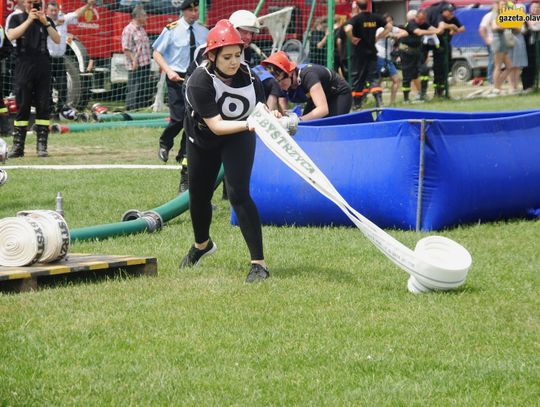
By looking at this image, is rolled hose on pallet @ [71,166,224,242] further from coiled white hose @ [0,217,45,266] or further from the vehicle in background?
the vehicle in background

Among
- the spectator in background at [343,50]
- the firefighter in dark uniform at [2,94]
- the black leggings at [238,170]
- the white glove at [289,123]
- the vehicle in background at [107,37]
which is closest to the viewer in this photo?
the white glove at [289,123]

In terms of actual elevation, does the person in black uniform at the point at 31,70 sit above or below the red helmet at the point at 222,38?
below

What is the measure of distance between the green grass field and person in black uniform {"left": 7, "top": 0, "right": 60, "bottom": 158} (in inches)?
259

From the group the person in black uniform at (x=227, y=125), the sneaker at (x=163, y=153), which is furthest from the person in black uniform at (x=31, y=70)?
the person in black uniform at (x=227, y=125)

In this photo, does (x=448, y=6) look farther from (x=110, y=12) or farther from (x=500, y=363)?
(x=500, y=363)

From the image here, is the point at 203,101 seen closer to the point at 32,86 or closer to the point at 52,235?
the point at 52,235

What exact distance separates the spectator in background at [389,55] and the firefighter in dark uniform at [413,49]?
19cm

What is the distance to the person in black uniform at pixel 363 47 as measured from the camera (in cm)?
2259

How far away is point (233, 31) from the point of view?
729cm

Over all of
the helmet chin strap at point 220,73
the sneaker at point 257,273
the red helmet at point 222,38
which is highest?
the red helmet at point 222,38

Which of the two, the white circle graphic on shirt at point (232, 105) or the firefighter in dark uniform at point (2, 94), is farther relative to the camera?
the firefighter in dark uniform at point (2, 94)

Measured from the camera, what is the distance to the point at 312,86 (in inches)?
423

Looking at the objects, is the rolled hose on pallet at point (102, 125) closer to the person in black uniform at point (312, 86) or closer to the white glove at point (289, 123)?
the person in black uniform at point (312, 86)

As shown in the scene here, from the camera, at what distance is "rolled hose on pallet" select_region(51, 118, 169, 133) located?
1888cm
